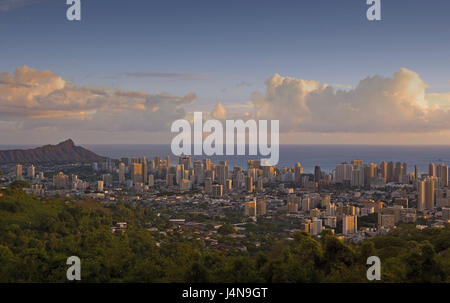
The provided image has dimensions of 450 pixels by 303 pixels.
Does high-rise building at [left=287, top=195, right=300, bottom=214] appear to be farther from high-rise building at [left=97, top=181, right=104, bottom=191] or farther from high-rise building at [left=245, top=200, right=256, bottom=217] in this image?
high-rise building at [left=97, top=181, right=104, bottom=191]

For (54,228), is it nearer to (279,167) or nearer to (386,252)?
(386,252)

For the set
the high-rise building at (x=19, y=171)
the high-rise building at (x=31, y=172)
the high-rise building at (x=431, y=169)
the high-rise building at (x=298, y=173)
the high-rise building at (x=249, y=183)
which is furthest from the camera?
the high-rise building at (x=431, y=169)

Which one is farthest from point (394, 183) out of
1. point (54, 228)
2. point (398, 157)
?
point (54, 228)

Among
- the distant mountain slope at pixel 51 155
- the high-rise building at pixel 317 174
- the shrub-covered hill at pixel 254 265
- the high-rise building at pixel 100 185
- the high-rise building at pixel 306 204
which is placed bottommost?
the high-rise building at pixel 306 204

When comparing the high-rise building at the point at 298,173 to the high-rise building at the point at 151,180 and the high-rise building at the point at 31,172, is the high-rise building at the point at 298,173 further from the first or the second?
the high-rise building at the point at 31,172

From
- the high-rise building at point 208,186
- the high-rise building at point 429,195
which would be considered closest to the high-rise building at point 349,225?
the high-rise building at point 429,195

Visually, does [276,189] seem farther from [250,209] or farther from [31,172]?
[31,172]

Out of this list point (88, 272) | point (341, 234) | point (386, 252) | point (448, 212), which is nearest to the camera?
point (88, 272)

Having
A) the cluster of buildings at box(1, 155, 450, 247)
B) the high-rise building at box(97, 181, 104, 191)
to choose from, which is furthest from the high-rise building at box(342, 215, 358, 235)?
the high-rise building at box(97, 181, 104, 191)
